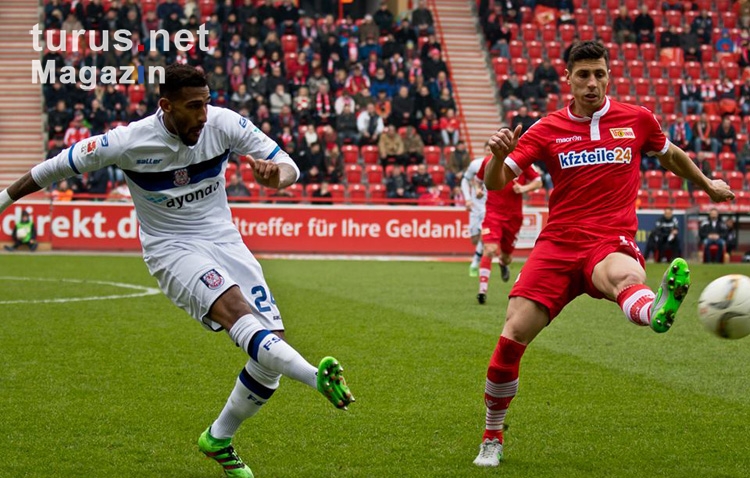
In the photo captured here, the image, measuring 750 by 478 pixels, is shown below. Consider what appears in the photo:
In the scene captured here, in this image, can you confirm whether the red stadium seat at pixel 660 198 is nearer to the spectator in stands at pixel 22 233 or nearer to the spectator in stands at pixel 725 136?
the spectator in stands at pixel 725 136

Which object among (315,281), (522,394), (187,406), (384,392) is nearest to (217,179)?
(187,406)

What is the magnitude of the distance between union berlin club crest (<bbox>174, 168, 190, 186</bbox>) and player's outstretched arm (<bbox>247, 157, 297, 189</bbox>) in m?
0.44

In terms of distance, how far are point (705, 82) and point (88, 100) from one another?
63.0ft

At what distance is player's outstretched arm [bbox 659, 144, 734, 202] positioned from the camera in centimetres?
659

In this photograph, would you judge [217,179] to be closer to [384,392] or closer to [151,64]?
[384,392]

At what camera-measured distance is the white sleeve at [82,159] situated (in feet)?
19.2

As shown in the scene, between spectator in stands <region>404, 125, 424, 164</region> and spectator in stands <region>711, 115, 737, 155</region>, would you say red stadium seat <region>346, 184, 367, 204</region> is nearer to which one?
Answer: spectator in stands <region>404, 125, 424, 164</region>

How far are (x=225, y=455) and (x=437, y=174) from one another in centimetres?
2336

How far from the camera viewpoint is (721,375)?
29.7 ft

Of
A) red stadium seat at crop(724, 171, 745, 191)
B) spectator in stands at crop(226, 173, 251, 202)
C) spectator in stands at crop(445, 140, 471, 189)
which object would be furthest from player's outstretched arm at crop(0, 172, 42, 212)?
red stadium seat at crop(724, 171, 745, 191)

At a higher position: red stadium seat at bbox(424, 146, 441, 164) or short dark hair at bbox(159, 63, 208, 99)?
short dark hair at bbox(159, 63, 208, 99)

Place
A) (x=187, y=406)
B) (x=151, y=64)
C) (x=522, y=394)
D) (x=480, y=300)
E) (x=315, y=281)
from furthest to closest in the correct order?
(x=151, y=64), (x=315, y=281), (x=480, y=300), (x=522, y=394), (x=187, y=406)

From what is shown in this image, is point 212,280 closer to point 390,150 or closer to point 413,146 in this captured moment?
point 390,150

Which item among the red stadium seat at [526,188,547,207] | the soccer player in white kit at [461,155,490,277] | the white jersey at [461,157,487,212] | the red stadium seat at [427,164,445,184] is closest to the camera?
the white jersey at [461,157,487,212]
